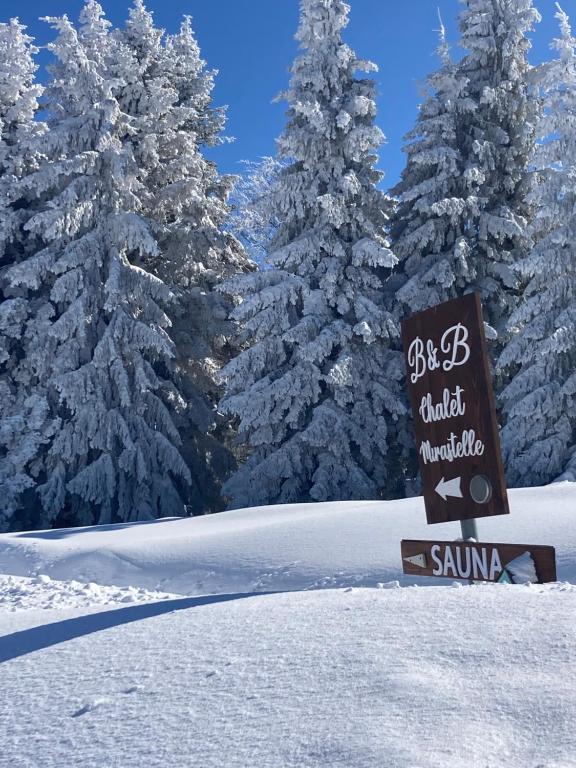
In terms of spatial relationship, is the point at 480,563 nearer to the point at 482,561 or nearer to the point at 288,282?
the point at 482,561

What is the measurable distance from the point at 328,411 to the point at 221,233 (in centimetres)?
725

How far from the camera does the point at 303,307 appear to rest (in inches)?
666

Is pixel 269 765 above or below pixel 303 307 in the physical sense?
below

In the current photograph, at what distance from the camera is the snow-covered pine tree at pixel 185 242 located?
771 inches

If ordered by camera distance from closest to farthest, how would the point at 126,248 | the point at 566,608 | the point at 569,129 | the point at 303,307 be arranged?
the point at 566,608 → the point at 569,129 → the point at 303,307 → the point at 126,248

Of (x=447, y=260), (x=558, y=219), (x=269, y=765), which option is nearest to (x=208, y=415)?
(x=447, y=260)

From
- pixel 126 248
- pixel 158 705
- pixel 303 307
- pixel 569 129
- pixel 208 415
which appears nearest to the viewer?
pixel 158 705

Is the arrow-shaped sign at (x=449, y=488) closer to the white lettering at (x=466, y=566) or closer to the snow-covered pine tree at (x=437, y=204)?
the white lettering at (x=466, y=566)

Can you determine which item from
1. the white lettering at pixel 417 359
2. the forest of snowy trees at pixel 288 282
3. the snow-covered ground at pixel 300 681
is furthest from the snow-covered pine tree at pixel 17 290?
the white lettering at pixel 417 359

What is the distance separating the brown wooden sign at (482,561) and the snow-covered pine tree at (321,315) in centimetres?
994

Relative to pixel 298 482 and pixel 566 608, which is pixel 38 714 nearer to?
pixel 566 608

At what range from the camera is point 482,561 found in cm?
537

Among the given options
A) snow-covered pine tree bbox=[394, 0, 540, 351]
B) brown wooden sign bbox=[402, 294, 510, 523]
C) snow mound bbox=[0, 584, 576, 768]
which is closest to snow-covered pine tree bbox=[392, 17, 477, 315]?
snow-covered pine tree bbox=[394, 0, 540, 351]

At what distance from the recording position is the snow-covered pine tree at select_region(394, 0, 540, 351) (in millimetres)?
17641
